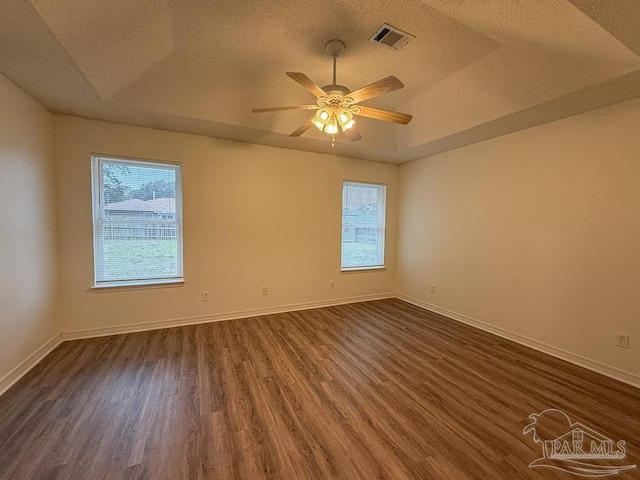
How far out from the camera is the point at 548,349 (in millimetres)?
2975

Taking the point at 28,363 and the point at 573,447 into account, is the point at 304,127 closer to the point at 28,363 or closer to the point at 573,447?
the point at 573,447

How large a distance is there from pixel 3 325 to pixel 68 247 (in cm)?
111

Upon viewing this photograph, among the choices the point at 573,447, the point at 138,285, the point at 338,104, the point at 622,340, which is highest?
the point at 338,104

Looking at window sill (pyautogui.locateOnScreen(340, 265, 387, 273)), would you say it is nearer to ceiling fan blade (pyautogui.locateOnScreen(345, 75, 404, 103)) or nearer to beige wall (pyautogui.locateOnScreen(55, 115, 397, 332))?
beige wall (pyautogui.locateOnScreen(55, 115, 397, 332))

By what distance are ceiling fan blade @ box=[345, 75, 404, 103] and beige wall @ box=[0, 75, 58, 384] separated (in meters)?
2.81

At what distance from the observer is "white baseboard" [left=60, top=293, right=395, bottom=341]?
3.16m

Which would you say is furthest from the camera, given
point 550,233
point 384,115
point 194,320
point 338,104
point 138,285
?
point 194,320

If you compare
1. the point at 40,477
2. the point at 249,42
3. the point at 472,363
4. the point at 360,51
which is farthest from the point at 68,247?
the point at 472,363

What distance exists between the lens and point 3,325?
2.18m

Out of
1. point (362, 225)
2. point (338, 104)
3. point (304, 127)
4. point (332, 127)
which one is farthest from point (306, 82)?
point (362, 225)

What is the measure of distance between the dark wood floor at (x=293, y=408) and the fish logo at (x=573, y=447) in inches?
2.1

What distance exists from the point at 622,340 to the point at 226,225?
4400mm

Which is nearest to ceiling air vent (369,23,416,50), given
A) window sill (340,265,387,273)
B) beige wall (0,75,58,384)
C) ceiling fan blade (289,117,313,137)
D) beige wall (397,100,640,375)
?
ceiling fan blade (289,117,313,137)

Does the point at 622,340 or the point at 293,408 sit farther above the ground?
the point at 622,340
